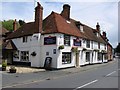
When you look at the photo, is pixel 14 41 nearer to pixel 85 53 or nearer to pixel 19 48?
pixel 19 48

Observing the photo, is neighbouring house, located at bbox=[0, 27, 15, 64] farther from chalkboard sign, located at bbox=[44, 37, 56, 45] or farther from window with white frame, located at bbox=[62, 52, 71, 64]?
window with white frame, located at bbox=[62, 52, 71, 64]

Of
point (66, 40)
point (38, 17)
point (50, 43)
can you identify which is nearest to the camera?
point (50, 43)

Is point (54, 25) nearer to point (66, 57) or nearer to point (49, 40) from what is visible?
point (49, 40)

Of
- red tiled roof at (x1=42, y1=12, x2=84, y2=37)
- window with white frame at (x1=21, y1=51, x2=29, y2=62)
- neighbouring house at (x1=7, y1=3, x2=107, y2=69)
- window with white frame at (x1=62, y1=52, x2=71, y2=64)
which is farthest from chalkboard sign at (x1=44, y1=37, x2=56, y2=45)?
window with white frame at (x1=21, y1=51, x2=29, y2=62)

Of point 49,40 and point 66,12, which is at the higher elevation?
point 66,12

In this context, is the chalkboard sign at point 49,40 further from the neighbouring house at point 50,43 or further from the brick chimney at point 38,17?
the brick chimney at point 38,17

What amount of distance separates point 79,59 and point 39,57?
7.69 metres

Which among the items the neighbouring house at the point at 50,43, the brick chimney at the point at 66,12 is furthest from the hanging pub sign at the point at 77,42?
the brick chimney at the point at 66,12

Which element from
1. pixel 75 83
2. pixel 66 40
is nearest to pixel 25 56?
pixel 66 40

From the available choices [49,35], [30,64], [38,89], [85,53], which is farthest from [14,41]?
[38,89]

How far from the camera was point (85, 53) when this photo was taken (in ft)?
125

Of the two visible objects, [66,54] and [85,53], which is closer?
[66,54]

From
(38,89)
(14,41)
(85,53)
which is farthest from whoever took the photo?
(85,53)

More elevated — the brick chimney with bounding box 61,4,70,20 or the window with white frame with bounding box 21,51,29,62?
the brick chimney with bounding box 61,4,70,20
